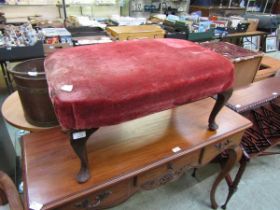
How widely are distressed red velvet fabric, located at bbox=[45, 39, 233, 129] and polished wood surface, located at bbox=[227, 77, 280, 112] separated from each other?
0.66 metres

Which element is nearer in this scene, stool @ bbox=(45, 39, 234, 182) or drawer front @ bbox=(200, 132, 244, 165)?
stool @ bbox=(45, 39, 234, 182)

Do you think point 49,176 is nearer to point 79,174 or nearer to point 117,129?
point 79,174

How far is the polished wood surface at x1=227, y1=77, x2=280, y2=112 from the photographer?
1436 millimetres

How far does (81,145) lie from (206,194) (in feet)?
3.76

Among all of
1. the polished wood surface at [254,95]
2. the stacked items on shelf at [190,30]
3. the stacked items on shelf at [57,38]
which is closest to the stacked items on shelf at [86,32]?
the stacked items on shelf at [57,38]

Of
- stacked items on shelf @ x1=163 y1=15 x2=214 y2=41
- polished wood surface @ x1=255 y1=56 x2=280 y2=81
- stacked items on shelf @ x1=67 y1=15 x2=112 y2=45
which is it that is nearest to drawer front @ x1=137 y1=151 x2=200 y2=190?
polished wood surface @ x1=255 y1=56 x2=280 y2=81

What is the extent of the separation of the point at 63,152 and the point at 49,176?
0.11 metres

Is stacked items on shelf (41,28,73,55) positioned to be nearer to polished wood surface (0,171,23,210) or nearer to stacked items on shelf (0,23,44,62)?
stacked items on shelf (0,23,44,62)

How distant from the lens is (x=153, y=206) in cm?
138

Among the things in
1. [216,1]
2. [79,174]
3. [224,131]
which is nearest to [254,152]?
[224,131]

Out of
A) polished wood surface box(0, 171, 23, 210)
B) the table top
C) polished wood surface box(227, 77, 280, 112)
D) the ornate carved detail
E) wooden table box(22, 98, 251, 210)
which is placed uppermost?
the table top

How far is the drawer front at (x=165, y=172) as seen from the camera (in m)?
0.83

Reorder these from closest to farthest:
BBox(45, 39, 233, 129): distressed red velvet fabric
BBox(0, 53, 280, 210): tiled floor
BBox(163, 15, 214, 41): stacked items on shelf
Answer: BBox(45, 39, 233, 129): distressed red velvet fabric, BBox(0, 53, 280, 210): tiled floor, BBox(163, 15, 214, 41): stacked items on shelf

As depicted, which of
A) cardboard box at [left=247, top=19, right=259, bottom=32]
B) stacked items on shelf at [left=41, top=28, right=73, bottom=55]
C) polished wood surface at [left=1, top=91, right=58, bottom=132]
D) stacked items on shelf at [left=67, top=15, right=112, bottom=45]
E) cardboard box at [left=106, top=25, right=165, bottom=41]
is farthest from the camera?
cardboard box at [left=247, top=19, right=259, bottom=32]
